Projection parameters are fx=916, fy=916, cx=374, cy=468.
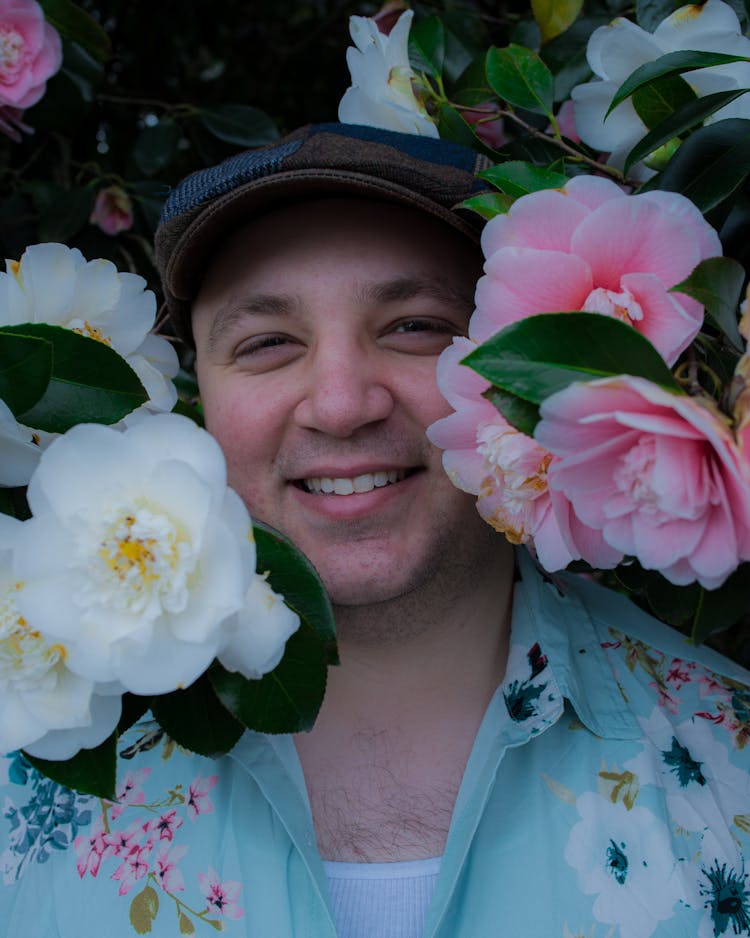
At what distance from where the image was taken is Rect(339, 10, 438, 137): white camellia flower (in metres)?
1.28

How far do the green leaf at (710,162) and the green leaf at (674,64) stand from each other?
0.07 m

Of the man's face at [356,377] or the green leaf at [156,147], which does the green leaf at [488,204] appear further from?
the green leaf at [156,147]

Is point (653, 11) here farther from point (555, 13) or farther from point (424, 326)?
point (424, 326)

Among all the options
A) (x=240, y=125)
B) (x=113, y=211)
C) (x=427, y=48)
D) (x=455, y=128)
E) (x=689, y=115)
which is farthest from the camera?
(x=240, y=125)

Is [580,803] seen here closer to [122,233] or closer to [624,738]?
[624,738]

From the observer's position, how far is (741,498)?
26.2 inches

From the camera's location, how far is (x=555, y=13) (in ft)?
5.06

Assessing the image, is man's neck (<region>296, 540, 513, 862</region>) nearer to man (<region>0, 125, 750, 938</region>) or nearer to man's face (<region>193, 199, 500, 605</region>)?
man (<region>0, 125, 750, 938</region>)

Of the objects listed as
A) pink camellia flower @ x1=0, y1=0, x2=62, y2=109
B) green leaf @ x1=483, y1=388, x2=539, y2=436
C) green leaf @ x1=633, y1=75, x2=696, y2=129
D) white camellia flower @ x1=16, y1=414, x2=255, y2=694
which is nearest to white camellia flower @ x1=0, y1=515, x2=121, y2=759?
white camellia flower @ x1=16, y1=414, x2=255, y2=694

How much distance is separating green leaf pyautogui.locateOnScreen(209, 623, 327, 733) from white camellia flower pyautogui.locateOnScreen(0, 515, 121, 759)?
108 millimetres

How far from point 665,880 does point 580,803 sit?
0.15m

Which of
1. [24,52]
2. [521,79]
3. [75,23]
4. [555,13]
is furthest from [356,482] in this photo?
[75,23]

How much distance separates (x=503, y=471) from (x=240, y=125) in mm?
1677

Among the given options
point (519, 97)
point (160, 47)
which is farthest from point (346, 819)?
point (160, 47)
